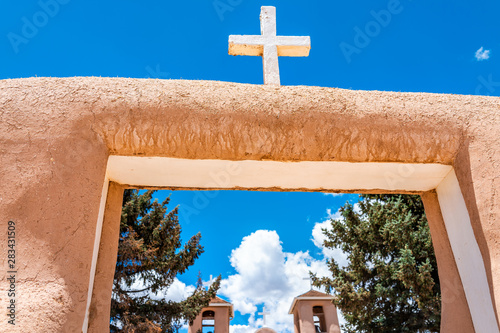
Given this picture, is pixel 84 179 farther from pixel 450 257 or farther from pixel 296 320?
pixel 296 320

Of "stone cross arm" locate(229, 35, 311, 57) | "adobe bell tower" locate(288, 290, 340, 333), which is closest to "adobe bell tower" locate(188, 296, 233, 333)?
"adobe bell tower" locate(288, 290, 340, 333)

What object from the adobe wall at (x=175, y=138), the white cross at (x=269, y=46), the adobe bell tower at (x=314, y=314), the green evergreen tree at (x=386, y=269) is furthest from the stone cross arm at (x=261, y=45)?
the adobe bell tower at (x=314, y=314)

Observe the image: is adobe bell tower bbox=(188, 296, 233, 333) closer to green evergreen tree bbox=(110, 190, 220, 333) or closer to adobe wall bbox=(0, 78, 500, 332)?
green evergreen tree bbox=(110, 190, 220, 333)

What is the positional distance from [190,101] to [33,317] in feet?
6.65

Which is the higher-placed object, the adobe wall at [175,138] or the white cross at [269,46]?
the white cross at [269,46]

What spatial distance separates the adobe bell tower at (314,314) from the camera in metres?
Result: 15.3

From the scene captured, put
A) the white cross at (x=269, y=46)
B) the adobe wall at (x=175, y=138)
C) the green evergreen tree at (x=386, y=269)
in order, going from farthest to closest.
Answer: the green evergreen tree at (x=386, y=269)
the white cross at (x=269, y=46)
the adobe wall at (x=175, y=138)

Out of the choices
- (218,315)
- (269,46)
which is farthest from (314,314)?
(269,46)

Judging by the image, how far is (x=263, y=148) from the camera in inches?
144

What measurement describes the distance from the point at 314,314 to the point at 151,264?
8286 millimetres

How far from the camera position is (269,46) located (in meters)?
4.46

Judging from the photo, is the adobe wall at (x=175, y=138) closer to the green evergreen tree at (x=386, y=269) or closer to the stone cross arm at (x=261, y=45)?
the stone cross arm at (x=261, y=45)

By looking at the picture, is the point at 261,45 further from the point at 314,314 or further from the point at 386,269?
the point at 314,314

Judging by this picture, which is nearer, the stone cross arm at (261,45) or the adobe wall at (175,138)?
the adobe wall at (175,138)
